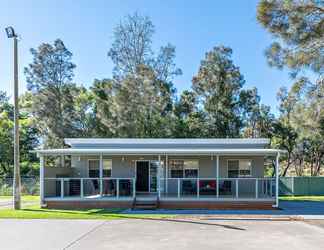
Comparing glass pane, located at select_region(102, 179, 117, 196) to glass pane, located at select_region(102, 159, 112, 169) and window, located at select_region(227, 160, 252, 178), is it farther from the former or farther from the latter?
window, located at select_region(227, 160, 252, 178)

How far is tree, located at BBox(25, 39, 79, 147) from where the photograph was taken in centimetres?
3481

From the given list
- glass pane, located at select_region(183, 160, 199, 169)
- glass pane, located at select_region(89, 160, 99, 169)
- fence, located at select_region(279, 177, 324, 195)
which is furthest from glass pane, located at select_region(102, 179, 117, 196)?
fence, located at select_region(279, 177, 324, 195)

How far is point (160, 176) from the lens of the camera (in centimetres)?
2112

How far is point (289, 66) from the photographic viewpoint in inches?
629

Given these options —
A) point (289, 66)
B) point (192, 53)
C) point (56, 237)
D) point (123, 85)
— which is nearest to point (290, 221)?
point (289, 66)

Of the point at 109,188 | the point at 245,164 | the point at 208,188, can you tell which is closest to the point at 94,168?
the point at 109,188

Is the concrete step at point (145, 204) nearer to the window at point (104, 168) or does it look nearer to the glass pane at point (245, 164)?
the window at point (104, 168)

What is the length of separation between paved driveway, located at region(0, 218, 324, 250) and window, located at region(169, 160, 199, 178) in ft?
25.3

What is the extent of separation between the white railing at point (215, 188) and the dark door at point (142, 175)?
0.93m

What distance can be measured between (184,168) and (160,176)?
1.76m

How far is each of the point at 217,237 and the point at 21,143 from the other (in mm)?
35876

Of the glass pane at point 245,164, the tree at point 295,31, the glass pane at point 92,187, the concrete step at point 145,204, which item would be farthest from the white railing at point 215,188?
the tree at point 295,31

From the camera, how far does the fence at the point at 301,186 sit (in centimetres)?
2961

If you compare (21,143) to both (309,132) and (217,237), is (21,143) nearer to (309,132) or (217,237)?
(309,132)
